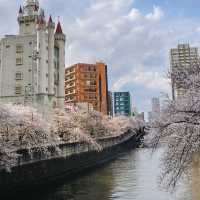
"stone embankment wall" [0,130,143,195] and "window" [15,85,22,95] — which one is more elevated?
"window" [15,85,22,95]

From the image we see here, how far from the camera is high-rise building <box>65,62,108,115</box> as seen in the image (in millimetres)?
139012

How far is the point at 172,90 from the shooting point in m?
19.6

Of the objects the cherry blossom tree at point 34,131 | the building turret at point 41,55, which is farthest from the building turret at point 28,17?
the cherry blossom tree at point 34,131

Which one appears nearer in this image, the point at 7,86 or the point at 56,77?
the point at 7,86

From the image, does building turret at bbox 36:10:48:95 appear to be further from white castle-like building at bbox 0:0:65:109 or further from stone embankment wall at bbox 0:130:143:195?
stone embankment wall at bbox 0:130:143:195

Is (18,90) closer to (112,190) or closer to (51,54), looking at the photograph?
(51,54)

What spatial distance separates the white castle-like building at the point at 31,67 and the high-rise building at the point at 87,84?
61.3 m

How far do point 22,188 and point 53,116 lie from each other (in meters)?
32.8

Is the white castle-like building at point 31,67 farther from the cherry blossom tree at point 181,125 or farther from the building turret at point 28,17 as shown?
the cherry blossom tree at point 181,125

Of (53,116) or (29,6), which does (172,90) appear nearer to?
(53,116)

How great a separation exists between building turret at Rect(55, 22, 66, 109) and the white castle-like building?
170 cm

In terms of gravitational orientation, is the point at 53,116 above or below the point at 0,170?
above

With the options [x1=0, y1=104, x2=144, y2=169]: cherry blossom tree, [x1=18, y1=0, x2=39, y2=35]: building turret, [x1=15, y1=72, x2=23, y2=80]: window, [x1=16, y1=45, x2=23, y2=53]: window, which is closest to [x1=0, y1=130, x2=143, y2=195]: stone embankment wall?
[x1=0, y1=104, x2=144, y2=169]: cherry blossom tree

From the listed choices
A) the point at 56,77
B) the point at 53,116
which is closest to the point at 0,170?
the point at 53,116
